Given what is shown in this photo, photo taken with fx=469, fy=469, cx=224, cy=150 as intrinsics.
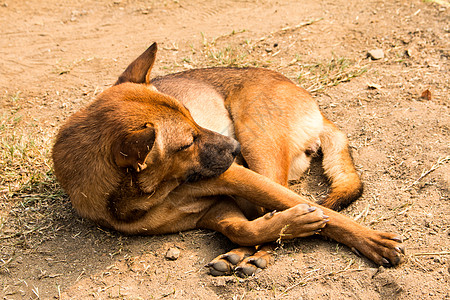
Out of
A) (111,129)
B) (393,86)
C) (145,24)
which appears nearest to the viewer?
(111,129)

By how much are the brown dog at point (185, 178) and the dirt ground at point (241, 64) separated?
18 centimetres

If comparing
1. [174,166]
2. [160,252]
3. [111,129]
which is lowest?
[160,252]

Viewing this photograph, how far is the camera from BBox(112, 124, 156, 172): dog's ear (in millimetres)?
3430

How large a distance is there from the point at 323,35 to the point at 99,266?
17.7ft

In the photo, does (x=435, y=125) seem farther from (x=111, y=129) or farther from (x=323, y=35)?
(x=111, y=129)

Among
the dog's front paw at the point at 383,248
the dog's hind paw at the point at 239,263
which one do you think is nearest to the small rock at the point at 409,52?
the dog's front paw at the point at 383,248

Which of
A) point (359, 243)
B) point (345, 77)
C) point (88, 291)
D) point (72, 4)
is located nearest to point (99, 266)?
point (88, 291)

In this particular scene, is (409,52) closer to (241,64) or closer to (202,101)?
(241,64)

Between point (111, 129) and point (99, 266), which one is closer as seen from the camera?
point (111, 129)

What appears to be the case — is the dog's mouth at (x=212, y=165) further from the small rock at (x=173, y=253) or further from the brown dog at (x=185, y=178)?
the small rock at (x=173, y=253)

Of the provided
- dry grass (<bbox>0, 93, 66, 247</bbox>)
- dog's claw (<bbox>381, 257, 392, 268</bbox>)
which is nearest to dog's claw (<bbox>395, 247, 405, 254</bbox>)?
dog's claw (<bbox>381, 257, 392, 268</bbox>)

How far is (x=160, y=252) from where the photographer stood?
4094 mm

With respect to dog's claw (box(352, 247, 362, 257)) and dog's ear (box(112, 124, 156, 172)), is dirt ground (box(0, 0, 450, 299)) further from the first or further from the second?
dog's ear (box(112, 124, 156, 172))

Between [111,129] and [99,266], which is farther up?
[111,129]
